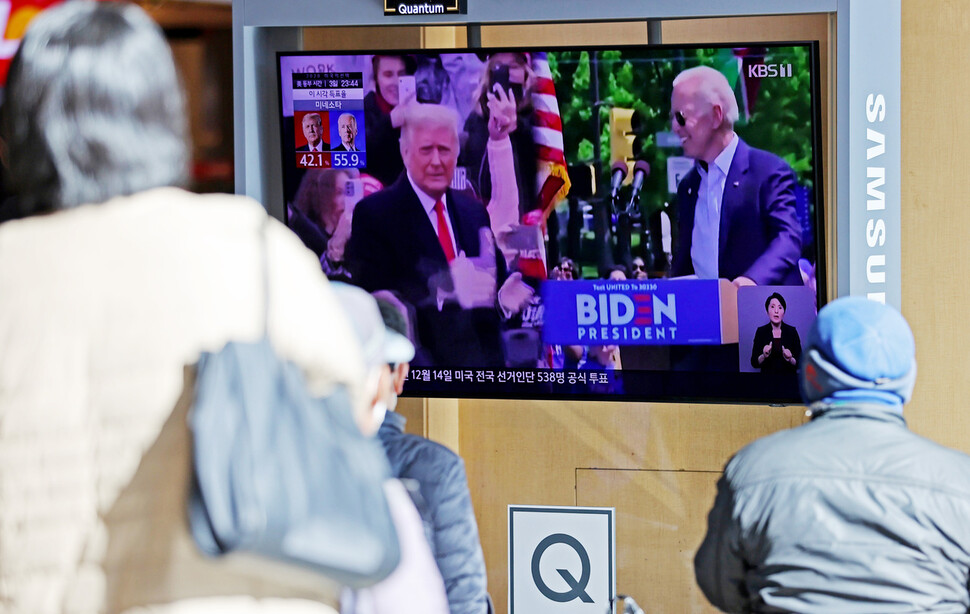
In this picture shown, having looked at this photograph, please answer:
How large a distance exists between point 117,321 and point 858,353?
6.00 ft

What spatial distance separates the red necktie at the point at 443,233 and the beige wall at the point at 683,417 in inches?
33.0

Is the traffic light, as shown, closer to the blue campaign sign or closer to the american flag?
the american flag

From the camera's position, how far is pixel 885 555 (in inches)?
97.6

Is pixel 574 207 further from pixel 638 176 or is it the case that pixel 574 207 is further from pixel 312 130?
pixel 312 130

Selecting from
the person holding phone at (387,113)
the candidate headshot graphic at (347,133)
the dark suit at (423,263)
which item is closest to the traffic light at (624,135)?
the dark suit at (423,263)

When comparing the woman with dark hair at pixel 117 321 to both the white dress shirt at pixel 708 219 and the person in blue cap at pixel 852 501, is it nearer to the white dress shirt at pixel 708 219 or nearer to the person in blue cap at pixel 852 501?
the person in blue cap at pixel 852 501

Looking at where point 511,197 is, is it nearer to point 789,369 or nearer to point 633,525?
point 789,369

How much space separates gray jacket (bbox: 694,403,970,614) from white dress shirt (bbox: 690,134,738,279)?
5.61 ft

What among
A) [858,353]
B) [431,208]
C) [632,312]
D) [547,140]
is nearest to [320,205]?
[431,208]

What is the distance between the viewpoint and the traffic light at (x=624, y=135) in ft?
14.0

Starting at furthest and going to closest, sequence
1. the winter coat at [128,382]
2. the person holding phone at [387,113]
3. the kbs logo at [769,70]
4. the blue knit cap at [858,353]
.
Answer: the person holding phone at [387,113], the kbs logo at [769,70], the blue knit cap at [858,353], the winter coat at [128,382]

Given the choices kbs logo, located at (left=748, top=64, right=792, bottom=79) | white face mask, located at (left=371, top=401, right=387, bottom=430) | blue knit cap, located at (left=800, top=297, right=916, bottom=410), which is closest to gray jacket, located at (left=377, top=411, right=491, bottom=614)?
white face mask, located at (left=371, top=401, right=387, bottom=430)

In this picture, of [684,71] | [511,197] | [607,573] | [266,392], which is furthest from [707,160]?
[266,392]

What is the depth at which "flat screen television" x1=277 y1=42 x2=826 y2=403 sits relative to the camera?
13.8 feet
